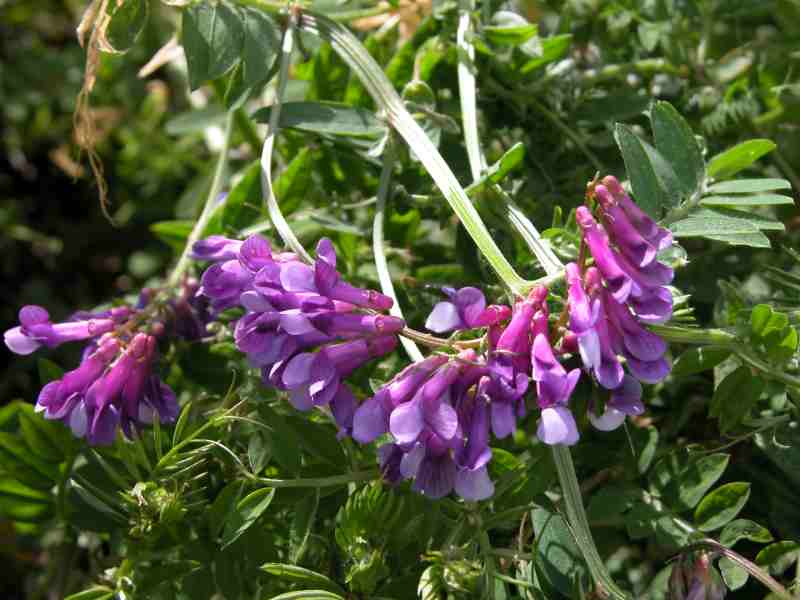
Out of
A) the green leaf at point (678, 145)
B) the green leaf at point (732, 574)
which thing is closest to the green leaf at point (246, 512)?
the green leaf at point (732, 574)

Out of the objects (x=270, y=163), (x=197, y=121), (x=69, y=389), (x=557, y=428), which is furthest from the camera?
(x=197, y=121)

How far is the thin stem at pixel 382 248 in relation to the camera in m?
1.21

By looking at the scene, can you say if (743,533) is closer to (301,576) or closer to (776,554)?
(776,554)

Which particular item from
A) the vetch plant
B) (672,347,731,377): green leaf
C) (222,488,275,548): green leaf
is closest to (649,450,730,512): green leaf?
the vetch plant

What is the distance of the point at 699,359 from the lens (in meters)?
1.25

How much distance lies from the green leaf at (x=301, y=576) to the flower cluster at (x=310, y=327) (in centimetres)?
17

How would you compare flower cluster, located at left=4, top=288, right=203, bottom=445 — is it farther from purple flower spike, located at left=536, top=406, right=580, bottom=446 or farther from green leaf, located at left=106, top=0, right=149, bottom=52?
purple flower spike, located at left=536, top=406, right=580, bottom=446

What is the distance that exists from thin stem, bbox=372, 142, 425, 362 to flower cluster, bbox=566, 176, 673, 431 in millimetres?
208

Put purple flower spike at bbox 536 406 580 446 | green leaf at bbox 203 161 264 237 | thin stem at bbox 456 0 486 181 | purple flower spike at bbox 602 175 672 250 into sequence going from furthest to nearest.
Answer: green leaf at bbox 203 161 264 237
thin stem at bbox 456 0 486 181
purple flower spike at bbox 602 175 672 250
purple flower spike at bbox 536 406 580 446

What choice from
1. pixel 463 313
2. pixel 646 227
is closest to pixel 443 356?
pixel 463 313

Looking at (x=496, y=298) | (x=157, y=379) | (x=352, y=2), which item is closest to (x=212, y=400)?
(x=157, y=379)

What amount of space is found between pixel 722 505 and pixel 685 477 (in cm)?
6

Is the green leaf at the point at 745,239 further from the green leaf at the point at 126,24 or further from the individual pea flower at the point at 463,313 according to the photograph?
the green leaf at the point at 126,24

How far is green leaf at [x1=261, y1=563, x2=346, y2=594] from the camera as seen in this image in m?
1.15
